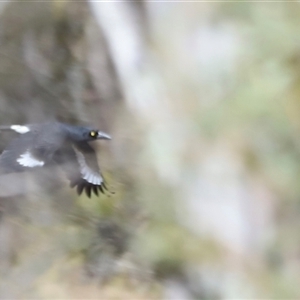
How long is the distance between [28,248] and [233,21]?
104 centimetres

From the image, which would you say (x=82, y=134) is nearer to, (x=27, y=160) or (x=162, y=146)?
(x=27, y=160)

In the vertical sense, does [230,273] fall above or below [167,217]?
below

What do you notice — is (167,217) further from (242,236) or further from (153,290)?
(153,290)

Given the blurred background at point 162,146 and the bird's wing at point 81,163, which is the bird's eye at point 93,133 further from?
the blurred background at point 162,146

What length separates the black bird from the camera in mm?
894

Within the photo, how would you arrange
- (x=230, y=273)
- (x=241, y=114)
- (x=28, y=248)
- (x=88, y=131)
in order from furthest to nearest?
(x=28, y=248)
(x=230, y=273)
(x=241, y=114)
(x=88, y=131)

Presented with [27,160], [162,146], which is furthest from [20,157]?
[162,146]

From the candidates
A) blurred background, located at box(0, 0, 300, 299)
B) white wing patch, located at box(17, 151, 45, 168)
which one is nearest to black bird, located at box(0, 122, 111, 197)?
white wing patch, located at box(17, 151, 45, 168)

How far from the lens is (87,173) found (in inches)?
39.5

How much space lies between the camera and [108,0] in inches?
62.1

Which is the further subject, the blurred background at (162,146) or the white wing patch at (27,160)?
the blurred background at (162,146)

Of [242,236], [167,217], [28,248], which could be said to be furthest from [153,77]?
[28,248]

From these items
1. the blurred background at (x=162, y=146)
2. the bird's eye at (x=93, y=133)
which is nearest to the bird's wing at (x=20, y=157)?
the bird's eye at (x=93, y=133)

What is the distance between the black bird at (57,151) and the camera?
2.93 ft
